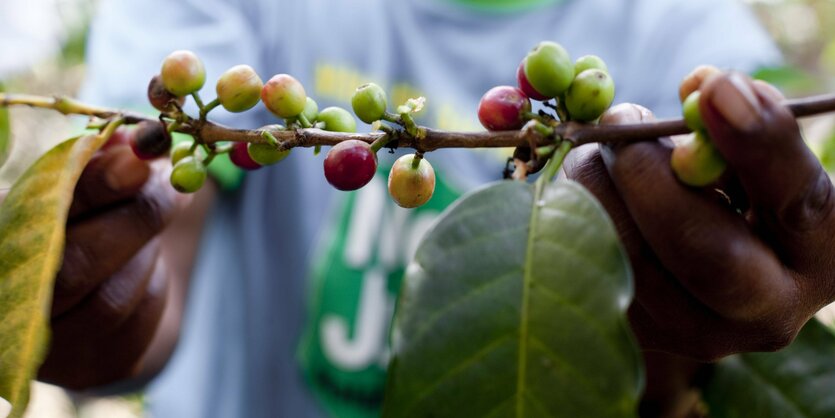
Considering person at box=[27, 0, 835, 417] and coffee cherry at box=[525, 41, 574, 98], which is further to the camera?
person at box=[27, 0, 835, 417]

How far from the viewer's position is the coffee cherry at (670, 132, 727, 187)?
0.54m

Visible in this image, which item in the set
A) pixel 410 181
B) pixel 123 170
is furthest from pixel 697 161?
pixel 123 170

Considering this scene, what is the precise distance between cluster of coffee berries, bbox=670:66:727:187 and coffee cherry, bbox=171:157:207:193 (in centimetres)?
43

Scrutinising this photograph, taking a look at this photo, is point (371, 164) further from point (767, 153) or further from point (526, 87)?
point (767, 153)

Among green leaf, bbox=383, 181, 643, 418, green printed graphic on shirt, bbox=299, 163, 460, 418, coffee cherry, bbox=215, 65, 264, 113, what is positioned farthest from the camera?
green printed graphic on shirt, bbox=299, 163, 460, 418

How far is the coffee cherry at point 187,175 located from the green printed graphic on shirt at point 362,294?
114 cm

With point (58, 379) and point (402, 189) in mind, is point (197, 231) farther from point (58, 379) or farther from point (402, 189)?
point (402, 189)

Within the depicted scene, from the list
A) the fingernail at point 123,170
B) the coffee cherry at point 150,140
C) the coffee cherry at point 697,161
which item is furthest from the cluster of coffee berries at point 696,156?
the fingernail at point 123,170

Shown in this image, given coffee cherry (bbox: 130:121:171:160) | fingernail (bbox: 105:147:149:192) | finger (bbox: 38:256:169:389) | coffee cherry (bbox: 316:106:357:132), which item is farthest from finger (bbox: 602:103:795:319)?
finger (bbox: 38:256:169:389)

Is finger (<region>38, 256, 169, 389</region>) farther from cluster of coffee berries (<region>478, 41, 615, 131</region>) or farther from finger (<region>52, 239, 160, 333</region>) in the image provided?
cluster of coffee berries (<region>478, 41, 615, 131</region>)

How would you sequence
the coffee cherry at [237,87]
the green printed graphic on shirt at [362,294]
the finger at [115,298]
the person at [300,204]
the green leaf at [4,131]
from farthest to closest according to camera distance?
the green printed graphic on shirt at [362,294], the person at [300,204], the finger at [115,298], the green leaf at [4,131], the coffee cherry at [237,87]

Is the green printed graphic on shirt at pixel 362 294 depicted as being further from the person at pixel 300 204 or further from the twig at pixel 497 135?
the twig at pixel 497 135

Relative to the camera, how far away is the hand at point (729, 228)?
1.71ft

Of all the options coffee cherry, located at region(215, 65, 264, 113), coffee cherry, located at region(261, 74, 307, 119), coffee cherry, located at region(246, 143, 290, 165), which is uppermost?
coffee cherry, located at region(215, 65, 264, 113)
